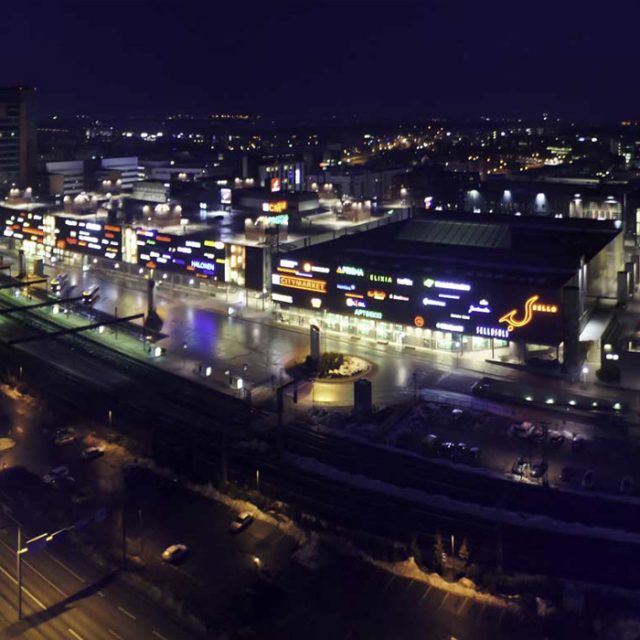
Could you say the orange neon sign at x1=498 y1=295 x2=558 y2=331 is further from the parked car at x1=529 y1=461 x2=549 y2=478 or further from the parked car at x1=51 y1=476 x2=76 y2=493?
the parked car at x1=51 y1=476 x2=76 y2=493

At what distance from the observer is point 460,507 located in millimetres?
16016

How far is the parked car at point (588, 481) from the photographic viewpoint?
53.6 feet

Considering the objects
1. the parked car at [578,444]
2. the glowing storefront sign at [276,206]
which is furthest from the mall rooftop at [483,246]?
the glowing storefront sign at [276,206]

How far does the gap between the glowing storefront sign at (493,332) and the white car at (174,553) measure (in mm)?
12942

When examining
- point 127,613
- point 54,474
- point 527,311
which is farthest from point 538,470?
point 54,474

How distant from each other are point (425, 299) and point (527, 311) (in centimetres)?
350

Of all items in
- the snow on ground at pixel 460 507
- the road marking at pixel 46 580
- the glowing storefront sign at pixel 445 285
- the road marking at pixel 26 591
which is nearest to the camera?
the road marking at pixel 26 591

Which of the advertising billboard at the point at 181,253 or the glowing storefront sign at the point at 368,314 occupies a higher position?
the advertising billboard at the point at 181,253

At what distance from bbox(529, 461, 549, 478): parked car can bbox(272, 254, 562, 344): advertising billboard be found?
6.54 metres

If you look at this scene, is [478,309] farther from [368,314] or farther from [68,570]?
[68,570]

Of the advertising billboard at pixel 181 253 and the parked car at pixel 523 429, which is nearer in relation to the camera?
the parked car at pixel 523 429

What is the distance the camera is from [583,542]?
14.6 metres

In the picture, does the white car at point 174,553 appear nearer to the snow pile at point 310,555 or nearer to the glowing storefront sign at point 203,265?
the snow pile at point 310,555

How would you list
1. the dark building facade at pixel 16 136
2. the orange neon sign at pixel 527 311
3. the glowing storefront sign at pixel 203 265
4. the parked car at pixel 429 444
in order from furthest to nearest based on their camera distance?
the dark building facade at pixel 16 136, the glowing storefront sign at pixel 203 265, the orange neon sign at pixel 527 311, the parked car at pixel 429 444
